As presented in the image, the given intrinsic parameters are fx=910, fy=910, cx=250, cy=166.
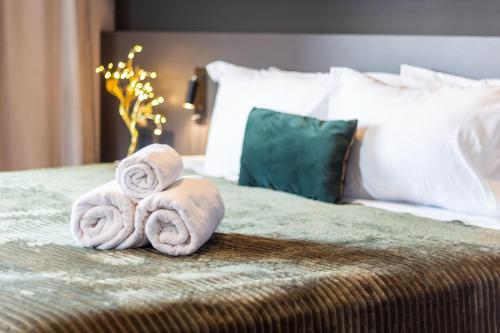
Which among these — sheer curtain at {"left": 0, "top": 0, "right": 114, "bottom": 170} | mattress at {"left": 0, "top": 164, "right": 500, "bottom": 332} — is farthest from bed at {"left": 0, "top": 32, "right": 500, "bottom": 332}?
sheer curtain at {"left": 0, "top": 0, "right": 114, "bottom": 170}

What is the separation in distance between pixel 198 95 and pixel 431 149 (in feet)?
5.51

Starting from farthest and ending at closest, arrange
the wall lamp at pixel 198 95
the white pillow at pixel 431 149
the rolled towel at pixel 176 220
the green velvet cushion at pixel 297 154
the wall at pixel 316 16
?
the wall lamp at pixel 198 95 → the wall at pixel 316 16 → the green velvet cushion at pixel 297 154 → the white pillow at pixel 431 149 → the rolled towel at pixel 176 220

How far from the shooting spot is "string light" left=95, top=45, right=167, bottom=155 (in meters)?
4.21

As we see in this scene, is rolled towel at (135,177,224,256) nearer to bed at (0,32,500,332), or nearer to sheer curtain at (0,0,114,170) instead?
bed at (0,32,500,332)

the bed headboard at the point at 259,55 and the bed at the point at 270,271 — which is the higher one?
the bed headboard at the point at 259,55

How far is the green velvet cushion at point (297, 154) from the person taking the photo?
2.92 meters

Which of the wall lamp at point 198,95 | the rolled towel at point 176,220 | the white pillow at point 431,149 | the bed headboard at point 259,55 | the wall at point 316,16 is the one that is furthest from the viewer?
the wall lamp at point 198,95

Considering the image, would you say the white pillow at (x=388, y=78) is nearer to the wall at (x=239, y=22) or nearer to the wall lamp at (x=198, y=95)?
the wall at (x=239, y=22)

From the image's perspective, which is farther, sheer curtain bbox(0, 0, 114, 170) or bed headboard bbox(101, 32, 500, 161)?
sheer curtain bbox(0, 0, 114, 170)

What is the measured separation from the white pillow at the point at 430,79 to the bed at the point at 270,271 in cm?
7

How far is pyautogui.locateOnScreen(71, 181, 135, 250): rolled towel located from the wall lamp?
6.29 feet

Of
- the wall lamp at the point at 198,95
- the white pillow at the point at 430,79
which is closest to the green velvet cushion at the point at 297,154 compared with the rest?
the white pillow at the point at 430,79

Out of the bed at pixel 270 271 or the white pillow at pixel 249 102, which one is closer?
the bed at pixel 270 271

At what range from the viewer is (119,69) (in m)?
4.55
